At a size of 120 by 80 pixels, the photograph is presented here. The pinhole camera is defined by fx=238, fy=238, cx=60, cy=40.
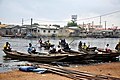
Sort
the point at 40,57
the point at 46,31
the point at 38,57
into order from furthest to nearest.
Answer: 1. the point at 46,31
2. the point at 38,57
3. the point at 40,57

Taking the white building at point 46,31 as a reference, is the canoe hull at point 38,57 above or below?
below

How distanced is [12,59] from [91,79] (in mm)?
13838

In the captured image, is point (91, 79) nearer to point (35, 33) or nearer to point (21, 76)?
point (21, 76)

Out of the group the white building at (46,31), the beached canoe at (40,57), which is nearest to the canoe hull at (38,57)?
the beached canoe at (40,57)

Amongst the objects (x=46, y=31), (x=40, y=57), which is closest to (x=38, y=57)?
(x=40, y=57)

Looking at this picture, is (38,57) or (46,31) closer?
(38,57)

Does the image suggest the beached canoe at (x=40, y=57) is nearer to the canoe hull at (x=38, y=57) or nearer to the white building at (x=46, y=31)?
the canoe hull at (x=38, y=57)

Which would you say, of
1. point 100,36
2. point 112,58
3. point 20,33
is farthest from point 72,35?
point 112,58

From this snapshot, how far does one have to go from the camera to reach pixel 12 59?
25.6m

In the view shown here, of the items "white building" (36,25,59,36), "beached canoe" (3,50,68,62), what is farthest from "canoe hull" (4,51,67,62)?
"white building" (36,25,59,36)

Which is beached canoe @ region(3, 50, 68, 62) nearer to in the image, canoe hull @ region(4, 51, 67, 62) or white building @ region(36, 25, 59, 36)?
canoe hull @ region(4, 51, 67, 62)

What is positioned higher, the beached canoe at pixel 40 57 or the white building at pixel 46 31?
the white building at pixel 46 31

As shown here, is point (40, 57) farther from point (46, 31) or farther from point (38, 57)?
Result: point (46, 31)

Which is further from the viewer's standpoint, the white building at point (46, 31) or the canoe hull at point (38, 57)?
the white building at point (46, 31)
